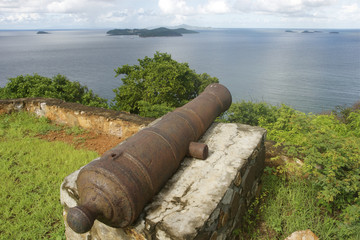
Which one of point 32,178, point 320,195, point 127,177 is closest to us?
point 127,177

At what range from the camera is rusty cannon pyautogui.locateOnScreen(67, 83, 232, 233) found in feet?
7.20

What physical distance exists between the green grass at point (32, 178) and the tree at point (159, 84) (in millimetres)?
4574

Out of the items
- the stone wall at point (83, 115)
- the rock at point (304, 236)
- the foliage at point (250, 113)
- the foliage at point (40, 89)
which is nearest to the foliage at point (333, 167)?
the rock at point (304, 236)

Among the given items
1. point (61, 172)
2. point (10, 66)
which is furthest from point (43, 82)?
point (10, 66)

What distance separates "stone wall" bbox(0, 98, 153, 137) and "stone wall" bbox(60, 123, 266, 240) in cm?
309

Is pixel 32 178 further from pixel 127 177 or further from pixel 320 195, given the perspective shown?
pixel 320 195

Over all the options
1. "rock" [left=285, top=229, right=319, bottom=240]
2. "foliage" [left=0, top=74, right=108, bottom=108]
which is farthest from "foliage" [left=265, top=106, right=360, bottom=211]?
"foliage" [left=0, top=74, right=108, bottom=108]

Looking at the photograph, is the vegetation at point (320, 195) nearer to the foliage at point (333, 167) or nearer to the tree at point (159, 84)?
the foliage at point (333, 167)

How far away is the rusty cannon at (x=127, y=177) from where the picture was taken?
220cm

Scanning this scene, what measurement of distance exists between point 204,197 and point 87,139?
4.85m

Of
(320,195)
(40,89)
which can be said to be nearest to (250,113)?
(320,195)

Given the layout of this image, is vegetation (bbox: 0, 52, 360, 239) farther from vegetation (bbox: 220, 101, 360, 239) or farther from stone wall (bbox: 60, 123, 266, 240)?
stone wall (bbox: 60, 123, 266, 240)

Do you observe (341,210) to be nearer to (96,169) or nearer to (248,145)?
(248,145)

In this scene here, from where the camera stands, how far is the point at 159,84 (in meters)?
11.8
